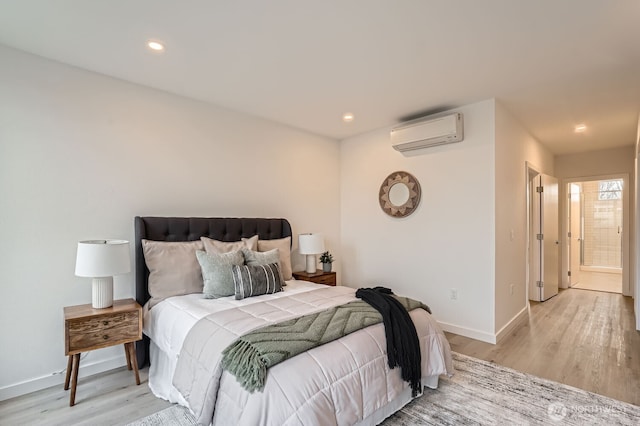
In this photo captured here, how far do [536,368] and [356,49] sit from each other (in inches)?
122

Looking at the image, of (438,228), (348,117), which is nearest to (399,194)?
(438,228)

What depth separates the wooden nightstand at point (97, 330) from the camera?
219 cm

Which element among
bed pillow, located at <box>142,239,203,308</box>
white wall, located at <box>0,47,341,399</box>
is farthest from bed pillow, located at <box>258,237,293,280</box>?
bed pillow, located at <box>142,239,203,308</box>

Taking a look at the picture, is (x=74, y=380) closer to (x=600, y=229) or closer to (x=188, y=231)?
(x=188, y=231)

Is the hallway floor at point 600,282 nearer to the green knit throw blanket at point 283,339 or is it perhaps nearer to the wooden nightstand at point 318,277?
the wooden nightstand at point 318,277

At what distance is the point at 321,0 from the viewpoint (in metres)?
1.83

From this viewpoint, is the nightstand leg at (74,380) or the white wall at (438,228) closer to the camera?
the nightstand leg at (74,380)

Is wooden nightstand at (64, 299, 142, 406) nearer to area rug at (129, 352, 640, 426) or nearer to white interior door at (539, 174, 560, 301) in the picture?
area rug at (129, 352, 640, 426)

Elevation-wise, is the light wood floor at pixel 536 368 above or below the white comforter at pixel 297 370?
below

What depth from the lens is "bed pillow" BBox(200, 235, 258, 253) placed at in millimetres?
3000

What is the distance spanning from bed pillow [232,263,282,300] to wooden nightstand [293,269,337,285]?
34.5 inches

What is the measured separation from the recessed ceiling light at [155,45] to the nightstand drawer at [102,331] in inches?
79.7

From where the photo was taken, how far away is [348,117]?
392 cm

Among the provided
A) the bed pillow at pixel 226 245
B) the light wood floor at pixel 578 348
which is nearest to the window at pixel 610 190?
the light wood floor at pixel 578 348
